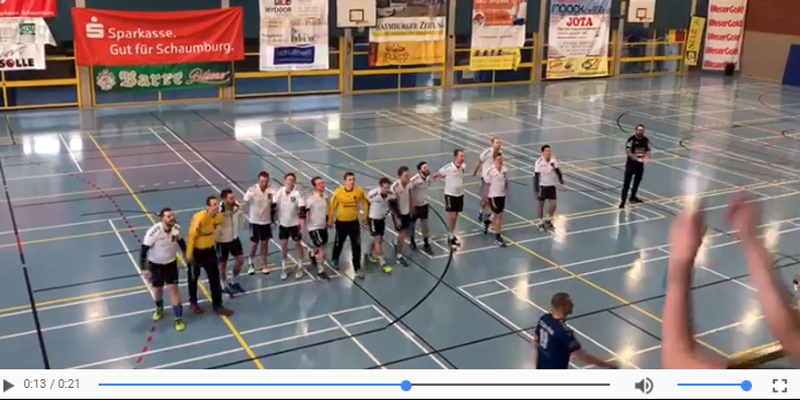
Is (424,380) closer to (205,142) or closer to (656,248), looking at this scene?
(656,248)

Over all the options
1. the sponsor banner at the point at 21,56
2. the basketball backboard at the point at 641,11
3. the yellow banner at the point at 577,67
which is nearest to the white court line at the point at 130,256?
the sponsor banner at the point at 21,56

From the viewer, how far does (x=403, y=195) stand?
12797mm

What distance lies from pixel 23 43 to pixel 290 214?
16882 mm

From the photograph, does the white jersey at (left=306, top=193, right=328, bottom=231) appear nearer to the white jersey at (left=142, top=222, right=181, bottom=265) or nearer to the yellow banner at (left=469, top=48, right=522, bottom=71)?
the white jersey at (left=142, top=222, right=181, bottom=265)

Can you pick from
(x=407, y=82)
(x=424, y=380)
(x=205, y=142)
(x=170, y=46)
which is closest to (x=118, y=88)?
(x=170, y=46)

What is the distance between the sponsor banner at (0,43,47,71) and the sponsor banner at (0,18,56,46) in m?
0.15

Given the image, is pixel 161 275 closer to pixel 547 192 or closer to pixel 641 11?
pixel 547 192

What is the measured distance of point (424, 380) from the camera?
284 cm

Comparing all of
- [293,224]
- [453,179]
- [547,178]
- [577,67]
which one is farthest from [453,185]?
[577,67]

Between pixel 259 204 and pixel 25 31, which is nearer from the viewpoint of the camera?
pixel 259 204

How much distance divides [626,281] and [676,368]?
1036 centimetres

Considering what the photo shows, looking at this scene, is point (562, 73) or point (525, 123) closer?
point (525, 123)

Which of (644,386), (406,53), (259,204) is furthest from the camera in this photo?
(406,53)

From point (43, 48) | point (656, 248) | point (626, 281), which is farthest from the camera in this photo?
point (43, 48)
